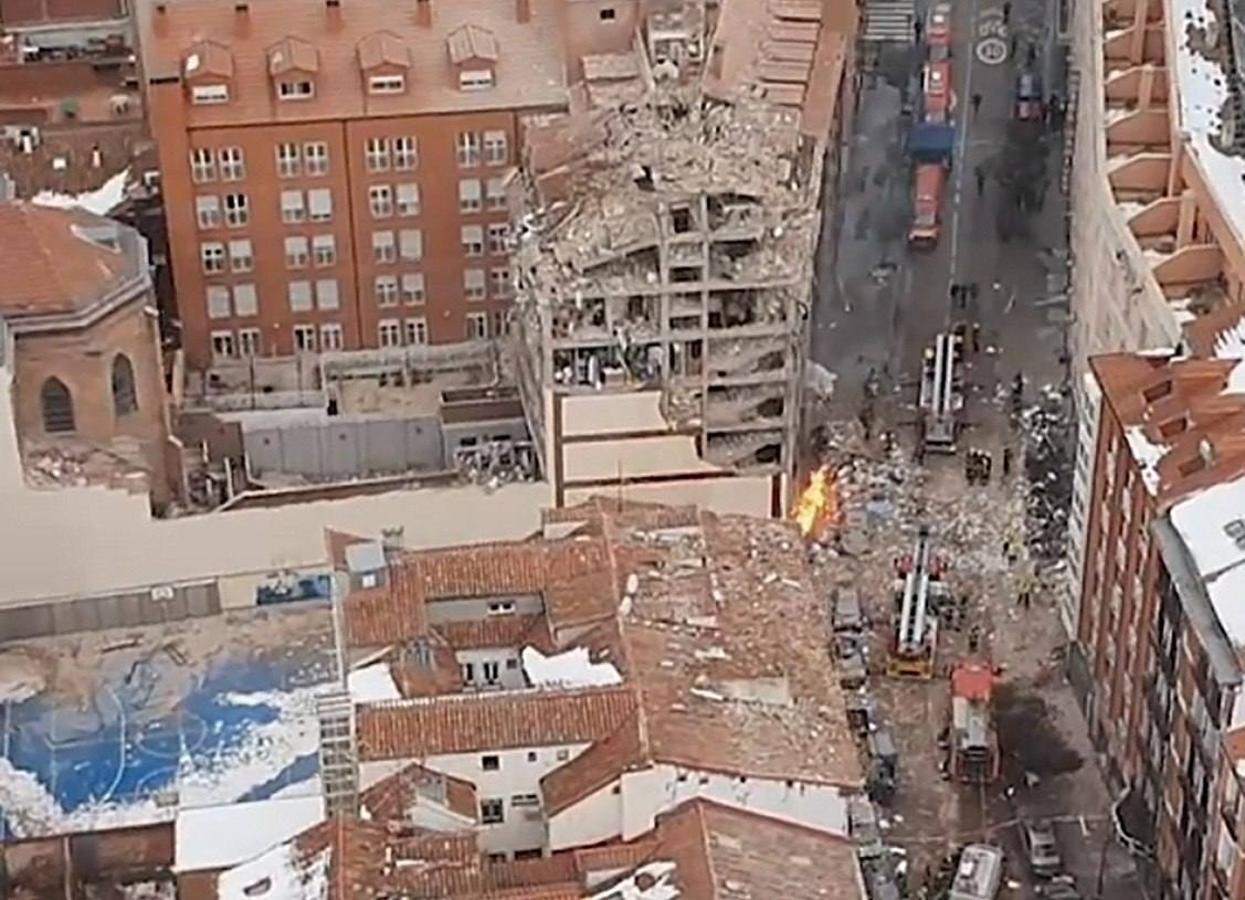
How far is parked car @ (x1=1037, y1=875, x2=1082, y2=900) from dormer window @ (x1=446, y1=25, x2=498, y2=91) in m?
31.3

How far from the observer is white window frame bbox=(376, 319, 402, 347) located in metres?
80.6

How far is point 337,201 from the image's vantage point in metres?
78.1

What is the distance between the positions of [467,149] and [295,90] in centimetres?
571

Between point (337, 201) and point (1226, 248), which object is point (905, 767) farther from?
point (337, 201)

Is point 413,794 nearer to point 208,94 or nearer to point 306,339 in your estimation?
point 306,339

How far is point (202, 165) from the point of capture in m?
77.1

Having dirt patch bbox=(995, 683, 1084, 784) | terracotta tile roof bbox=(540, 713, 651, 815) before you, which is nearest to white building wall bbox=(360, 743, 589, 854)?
terracotta tile roof bbox=(540, 713, 651, 815)

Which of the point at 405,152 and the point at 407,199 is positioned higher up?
the point at 405,152

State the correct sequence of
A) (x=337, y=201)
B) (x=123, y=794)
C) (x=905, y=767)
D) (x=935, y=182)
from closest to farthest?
1. (x=123, y=794)
2. (x=905, y=767)
3. (x=337, y=201)
4. (x=935, y=182)

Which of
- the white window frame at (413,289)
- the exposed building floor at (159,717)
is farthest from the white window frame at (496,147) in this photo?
the exposed building floor at (159,717)

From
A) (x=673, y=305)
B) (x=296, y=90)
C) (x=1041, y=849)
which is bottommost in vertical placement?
(x=1041, y=849)

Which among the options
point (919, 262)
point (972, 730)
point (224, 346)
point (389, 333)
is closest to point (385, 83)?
point (389, 333)

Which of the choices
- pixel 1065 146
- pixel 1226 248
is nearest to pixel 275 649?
pixel 1226 248

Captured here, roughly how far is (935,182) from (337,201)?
81.3 ft
